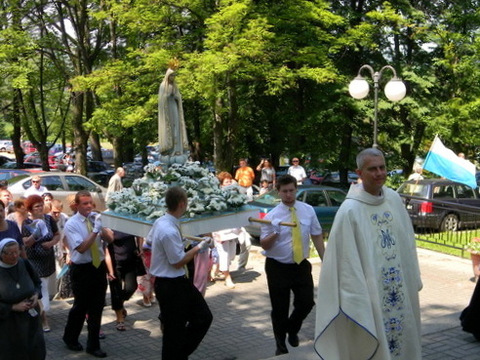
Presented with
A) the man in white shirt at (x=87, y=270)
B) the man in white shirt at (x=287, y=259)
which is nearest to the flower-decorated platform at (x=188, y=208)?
the man in white shirt at (x=87, y=270)

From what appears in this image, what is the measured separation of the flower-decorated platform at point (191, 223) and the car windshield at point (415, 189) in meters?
10.5

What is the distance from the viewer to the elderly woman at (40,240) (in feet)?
26.3

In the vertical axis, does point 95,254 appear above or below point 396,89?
below

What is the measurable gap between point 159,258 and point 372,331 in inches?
97.8

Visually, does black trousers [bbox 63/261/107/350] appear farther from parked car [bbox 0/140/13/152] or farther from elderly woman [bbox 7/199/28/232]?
parked car [bbox 0/140/13/152]

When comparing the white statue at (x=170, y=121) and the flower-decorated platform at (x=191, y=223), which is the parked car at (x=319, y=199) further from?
the flower-decorated platform at (x=191, y=223)

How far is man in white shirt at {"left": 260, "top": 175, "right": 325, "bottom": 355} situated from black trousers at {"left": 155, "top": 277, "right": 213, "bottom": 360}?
2.97 feet

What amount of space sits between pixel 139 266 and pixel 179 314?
276cm

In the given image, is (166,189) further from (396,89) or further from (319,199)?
(319,199)

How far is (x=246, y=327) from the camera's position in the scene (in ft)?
27.9

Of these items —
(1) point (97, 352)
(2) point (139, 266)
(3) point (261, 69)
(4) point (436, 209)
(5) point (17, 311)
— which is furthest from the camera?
(3) point (261, 69)

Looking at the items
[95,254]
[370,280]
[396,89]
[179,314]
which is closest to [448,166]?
[396,89]

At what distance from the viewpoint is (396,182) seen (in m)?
24.8

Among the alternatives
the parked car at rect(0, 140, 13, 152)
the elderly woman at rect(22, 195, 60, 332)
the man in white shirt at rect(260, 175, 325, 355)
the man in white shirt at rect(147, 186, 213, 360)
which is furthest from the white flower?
the parked car at rect(0, 140, 13, 152)
